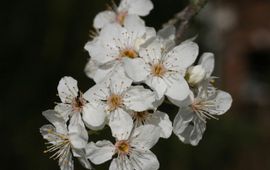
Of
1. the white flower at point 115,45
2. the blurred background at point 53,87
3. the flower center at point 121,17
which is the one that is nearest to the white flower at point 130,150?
the white flower at point 115,45

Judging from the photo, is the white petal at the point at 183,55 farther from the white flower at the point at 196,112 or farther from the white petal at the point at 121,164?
the white petal at the point at 121,164

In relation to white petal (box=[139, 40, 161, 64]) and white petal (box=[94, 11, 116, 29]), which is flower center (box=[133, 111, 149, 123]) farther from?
white petal (box=[94, 11, 116, 29])

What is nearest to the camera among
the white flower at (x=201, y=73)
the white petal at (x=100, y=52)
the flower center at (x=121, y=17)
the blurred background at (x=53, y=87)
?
the white flower at (x=201, y=73)

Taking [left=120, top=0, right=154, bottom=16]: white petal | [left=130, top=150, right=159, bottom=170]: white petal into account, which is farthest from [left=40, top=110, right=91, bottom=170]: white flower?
[left=120, top=0, right=154, bottom=16]: white petal

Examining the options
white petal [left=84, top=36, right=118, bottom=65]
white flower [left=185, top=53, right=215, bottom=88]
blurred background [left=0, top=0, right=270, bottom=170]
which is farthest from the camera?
blurred background [left=0, top=0, right=270, bottom=170]

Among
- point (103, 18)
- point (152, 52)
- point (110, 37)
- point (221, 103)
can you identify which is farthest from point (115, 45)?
point (221, 103)

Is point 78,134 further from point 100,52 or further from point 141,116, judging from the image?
point 100,52

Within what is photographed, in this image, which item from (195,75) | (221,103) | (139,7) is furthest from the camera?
(139,7)
